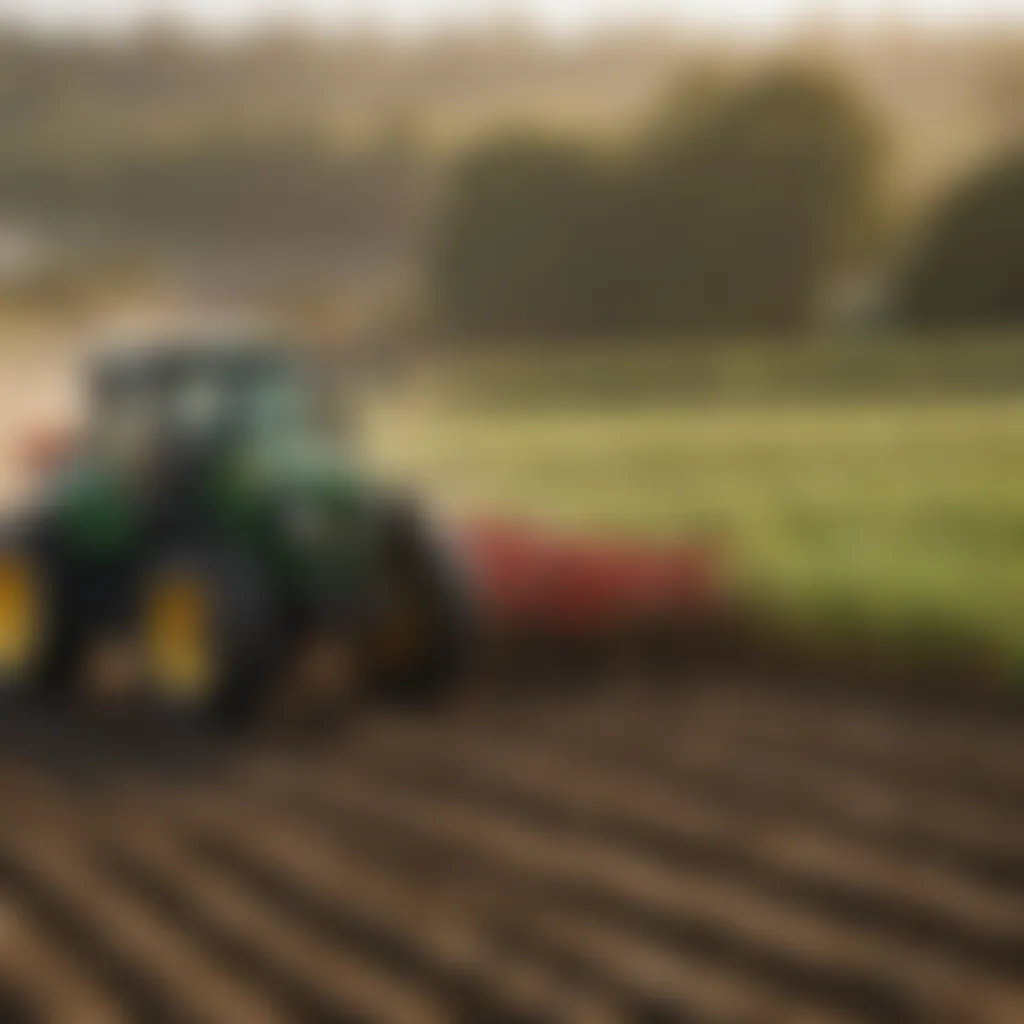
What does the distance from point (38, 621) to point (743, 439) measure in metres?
0.53

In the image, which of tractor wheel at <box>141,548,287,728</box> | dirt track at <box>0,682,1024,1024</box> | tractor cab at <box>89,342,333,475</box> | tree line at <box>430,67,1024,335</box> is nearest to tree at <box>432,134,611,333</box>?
tree line at <box>430,67,1024,335</box>

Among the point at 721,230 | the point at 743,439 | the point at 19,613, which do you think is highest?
the point at 721,230

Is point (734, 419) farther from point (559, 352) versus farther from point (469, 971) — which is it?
point (469, 971)

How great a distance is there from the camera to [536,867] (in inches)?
61.8

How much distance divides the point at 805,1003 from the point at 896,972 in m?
0.07

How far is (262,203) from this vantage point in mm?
1503

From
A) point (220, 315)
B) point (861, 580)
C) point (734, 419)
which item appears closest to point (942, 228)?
point (734, 419)

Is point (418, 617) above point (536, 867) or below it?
above

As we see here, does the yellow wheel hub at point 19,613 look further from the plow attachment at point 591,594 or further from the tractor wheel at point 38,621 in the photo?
the plow attachment at point 591,594

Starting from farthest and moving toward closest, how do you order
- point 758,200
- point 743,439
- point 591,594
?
point 591,594, point 743,439, point 758,200

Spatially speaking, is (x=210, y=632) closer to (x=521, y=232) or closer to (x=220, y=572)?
(x=220, y=572)

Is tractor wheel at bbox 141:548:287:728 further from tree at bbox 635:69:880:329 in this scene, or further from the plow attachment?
tree at bbox 635:69:880:329

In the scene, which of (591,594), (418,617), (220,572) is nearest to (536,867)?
(418,617)

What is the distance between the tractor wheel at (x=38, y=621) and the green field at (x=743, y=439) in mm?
265
